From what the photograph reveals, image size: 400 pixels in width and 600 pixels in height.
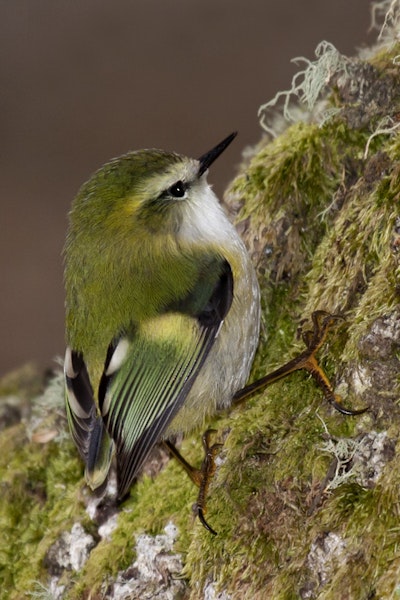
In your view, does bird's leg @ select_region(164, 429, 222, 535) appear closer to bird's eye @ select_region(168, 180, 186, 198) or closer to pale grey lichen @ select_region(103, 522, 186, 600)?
pale grey lichen @ select_region(103, 522, 186, 600)

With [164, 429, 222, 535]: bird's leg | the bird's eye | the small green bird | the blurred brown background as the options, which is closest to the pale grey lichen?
[164, 429, 222, 535]: bird's leg

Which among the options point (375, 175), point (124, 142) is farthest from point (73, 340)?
point (124, 142)

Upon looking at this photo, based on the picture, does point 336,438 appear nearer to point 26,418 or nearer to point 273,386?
point 273,386

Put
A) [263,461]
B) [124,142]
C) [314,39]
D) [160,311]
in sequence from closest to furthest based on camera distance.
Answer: [263,461] < [160,311] < [314,39] < [124,142]

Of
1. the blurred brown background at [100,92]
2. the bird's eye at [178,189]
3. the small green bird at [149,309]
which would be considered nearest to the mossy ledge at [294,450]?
the small green bird at [149,309]

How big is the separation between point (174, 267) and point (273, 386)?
0.62m

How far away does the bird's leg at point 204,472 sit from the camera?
304cm

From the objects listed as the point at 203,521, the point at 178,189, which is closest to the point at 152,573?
the point at 203,521

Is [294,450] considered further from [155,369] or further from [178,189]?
[178,189]

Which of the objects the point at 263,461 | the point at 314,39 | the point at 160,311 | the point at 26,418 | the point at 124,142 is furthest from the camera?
the point at 124,142

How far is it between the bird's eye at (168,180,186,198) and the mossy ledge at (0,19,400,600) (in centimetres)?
33

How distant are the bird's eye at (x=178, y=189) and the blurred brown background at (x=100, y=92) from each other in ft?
16.6

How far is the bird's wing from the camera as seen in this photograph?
312 cm

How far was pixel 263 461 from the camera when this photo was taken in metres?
2.98
